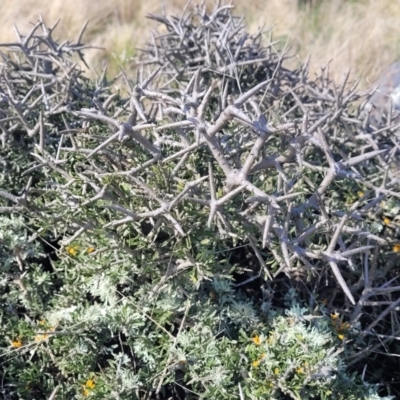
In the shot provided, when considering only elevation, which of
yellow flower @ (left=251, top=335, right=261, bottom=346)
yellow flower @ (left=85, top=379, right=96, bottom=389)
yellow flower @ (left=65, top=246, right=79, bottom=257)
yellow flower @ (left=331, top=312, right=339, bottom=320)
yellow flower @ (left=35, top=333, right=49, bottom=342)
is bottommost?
yellow flower @ (left=35, top=333, right=49, bottom=342)

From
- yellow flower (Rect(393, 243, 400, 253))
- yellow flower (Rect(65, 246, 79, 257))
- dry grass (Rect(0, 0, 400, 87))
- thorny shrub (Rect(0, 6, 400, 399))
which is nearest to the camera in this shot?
thorny shrub (Rect(0, 6, 400, 399))

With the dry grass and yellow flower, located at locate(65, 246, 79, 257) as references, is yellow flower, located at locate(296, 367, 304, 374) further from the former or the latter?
the dry grass

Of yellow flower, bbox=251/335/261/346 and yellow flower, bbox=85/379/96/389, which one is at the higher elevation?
yellow flower, bbox=251/335/261/346

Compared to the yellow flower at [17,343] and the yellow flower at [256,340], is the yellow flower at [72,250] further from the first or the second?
the yellow flower at [256,340]

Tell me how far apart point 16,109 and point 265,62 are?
2.72 ft

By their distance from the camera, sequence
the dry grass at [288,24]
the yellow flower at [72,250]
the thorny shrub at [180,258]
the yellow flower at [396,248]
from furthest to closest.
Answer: the dry grass at [288,24]
the yellow flower at [396,248]
the yellow flower at [72,250]
the thorny shrub at [180,258]

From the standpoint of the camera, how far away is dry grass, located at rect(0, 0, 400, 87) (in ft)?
11.6

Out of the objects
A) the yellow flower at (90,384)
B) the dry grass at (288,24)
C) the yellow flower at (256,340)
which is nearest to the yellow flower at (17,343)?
the yellow flower at (90,384)

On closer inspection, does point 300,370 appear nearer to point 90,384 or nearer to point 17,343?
point 90,384

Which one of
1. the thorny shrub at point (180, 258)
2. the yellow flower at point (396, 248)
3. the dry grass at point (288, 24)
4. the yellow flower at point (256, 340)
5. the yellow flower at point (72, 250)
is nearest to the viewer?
the thorny shrub at point (180, 258)

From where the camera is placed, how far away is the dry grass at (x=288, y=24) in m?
3.55

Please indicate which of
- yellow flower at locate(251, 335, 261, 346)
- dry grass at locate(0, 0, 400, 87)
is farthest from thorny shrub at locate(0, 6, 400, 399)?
dry grass at locate(0, 0, 400, 87)

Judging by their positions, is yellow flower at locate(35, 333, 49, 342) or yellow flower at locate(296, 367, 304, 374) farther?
yellow flower at locate(35, 333, 49, 342)

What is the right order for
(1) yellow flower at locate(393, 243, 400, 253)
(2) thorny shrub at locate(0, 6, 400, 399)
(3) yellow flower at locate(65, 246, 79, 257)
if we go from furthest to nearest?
1. (1) yellow flower at locate(393, 243, 400, 253)
2. (3) yellow flower at locate(65, 246, 79, 257)
3. (2) thorny shrub at locate(0, 6, 400, 399)
